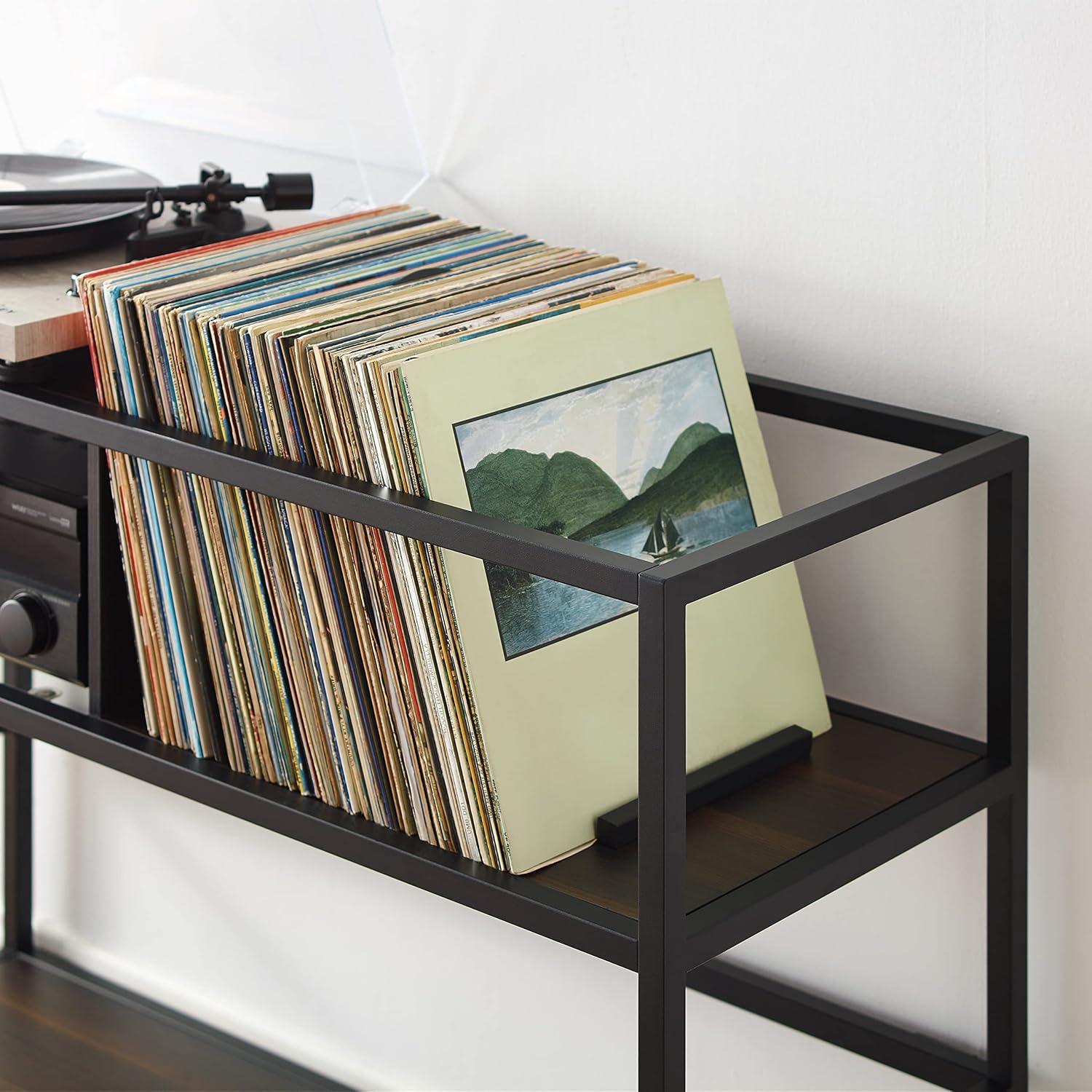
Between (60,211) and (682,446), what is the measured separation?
1.87 ft

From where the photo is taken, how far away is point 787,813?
3.57 ft

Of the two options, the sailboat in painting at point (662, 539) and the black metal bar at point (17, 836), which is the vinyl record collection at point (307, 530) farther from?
the black metal bar at point (17, 836)

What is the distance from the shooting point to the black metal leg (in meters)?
1.78

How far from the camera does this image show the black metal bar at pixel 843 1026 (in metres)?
1.24

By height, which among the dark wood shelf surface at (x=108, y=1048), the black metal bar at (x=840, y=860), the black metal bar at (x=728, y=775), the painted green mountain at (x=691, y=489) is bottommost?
the dark wood shelf surface at (x=108, y=1048)

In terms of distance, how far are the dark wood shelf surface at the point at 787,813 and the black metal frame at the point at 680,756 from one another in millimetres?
14

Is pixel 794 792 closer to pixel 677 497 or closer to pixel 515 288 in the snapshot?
pixel 677 497

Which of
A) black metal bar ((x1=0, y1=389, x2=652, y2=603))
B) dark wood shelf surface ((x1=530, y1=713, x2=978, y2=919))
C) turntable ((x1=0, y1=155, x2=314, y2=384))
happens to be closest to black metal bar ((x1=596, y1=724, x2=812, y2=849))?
dark wood shelf surface ((x1=530, y1=713, x2=978, y2=919))

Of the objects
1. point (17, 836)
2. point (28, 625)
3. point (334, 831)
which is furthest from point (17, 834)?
point (334, 831)

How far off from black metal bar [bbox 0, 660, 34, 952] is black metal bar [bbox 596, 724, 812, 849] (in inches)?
35.6

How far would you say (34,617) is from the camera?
123 centimetres

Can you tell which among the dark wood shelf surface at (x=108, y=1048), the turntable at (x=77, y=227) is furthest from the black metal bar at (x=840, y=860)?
the dark wood shelf surface at (x=108, y=1048)

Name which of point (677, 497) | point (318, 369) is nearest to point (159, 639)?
point (318, 369)

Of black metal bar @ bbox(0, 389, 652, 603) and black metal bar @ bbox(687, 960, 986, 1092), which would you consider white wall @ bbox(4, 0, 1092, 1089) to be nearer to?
black metal bar @ bbox(687, 960, 986, 1092)
